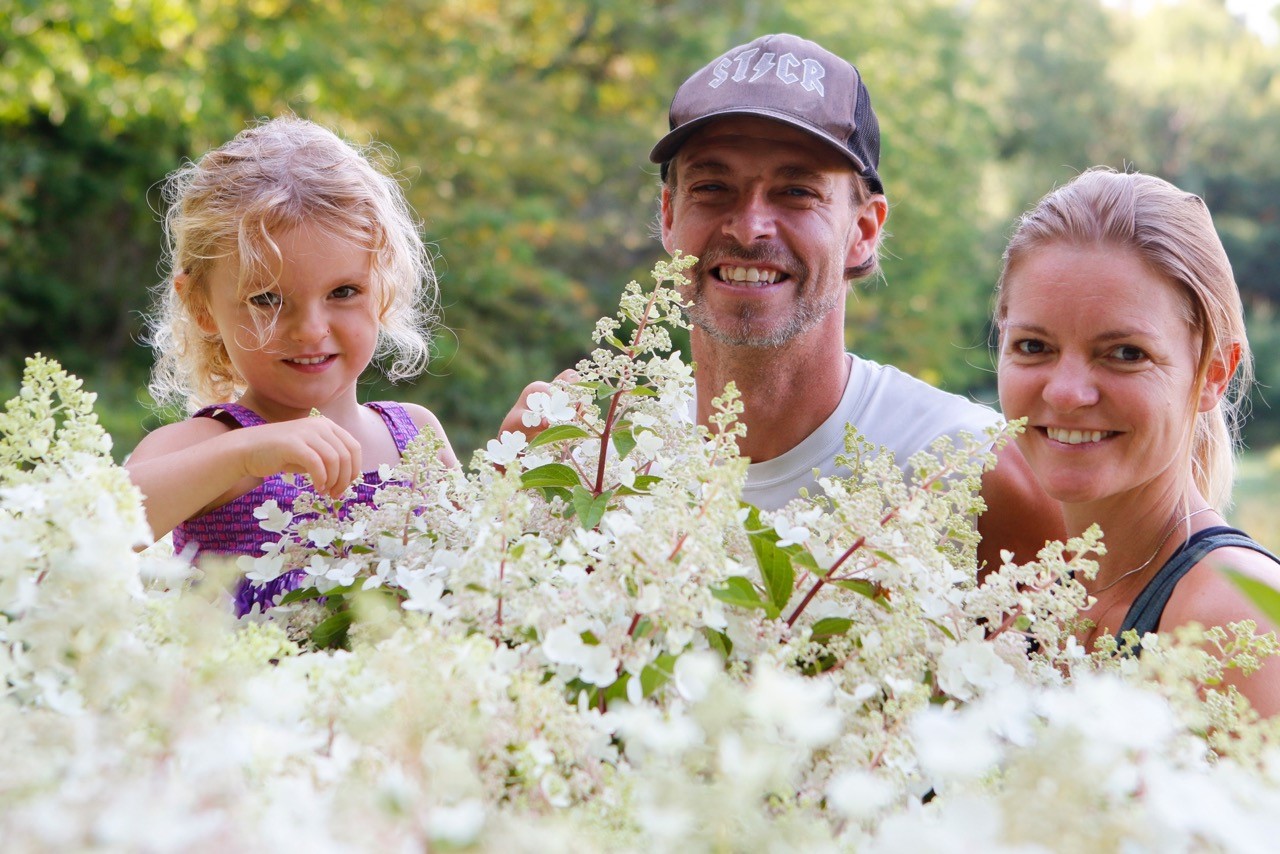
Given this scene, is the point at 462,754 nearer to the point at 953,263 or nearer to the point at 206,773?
the point at 206,773

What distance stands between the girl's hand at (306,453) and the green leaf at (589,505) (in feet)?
1.44


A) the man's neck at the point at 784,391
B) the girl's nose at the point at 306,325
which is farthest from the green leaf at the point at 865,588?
the man's neck at the point at 784,391

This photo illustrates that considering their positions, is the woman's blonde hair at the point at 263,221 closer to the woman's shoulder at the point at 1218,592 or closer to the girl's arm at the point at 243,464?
the girl's arm at the point at 243,464

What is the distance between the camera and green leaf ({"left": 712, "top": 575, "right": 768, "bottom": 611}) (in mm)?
1332

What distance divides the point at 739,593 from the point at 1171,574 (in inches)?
45.3

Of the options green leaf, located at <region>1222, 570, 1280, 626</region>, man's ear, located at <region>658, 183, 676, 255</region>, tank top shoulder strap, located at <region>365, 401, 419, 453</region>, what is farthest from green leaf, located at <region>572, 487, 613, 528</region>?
man's ear, located at <region>658, 183, 676, 255</region>

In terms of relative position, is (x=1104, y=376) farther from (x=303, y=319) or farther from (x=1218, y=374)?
(x=303, y=319)

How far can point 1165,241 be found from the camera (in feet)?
7.28

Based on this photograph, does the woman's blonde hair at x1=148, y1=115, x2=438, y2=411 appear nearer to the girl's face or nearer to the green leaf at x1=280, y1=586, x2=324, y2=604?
the girl's face

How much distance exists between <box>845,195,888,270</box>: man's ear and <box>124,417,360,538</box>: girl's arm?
197 cm

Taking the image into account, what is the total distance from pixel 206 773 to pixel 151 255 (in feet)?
48.5

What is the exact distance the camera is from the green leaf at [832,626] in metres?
1.48

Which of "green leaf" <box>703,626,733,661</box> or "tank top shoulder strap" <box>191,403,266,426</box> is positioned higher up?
"tank top shoulder strap" <box>191,403,266,426</box>

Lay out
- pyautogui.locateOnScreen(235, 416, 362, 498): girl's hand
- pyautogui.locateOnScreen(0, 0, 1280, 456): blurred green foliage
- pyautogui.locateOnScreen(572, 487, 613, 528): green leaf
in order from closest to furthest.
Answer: pyautogui.locateOnScreen(572, 487, 613, 528): green leaf < pyautogui.locateOnScreen(235, 416, 362, 498): girl's hand < pyautogui.locateOnScreen(0, 0, 1280, 456): blurred green foliage
